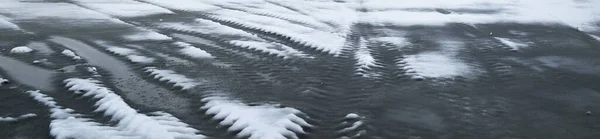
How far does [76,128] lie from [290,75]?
248 centimetres

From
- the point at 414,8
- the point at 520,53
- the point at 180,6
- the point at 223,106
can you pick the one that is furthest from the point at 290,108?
the point at 414,8

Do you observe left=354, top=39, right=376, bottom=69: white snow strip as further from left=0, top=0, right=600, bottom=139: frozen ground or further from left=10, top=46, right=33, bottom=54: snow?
left=10, top=46, right=33, bottom=54: snow

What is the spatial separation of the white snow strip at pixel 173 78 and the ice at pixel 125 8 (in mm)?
4703

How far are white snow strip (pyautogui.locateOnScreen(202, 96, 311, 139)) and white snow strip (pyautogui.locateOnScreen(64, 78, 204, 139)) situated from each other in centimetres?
35

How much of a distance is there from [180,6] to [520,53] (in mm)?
7017

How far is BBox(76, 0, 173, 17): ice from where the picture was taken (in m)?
10.5

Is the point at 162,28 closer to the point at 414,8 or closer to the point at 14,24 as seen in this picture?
the point at 14,24

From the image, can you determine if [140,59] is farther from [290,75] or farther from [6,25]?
[6,25]

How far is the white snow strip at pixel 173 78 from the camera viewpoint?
214 inches

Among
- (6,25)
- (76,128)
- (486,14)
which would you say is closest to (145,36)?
(6,25)

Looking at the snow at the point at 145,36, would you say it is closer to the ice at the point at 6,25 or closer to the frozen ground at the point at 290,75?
the frozen ground at the point at 290,75


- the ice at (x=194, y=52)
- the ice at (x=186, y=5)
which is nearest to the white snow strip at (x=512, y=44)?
the ice at (x=194, y=52)

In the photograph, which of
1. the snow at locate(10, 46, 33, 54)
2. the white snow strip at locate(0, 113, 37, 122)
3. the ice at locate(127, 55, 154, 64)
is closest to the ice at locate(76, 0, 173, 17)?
the snow at locate(10, 46, 33, 54)

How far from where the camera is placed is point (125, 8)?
11148mm
